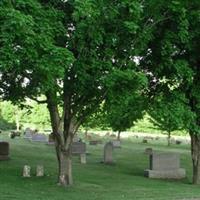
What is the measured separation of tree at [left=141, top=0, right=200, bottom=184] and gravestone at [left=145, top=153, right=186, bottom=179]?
79.8 inches

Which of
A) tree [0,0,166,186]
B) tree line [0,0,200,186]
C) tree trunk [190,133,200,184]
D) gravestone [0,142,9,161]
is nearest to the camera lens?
tree [0,0,166,186]

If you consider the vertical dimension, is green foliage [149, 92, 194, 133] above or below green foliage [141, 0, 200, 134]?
below

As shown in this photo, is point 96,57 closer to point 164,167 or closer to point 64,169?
point 64,169

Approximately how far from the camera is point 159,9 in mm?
18406

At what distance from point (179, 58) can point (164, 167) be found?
6.41 m

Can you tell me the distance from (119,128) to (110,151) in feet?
82.3

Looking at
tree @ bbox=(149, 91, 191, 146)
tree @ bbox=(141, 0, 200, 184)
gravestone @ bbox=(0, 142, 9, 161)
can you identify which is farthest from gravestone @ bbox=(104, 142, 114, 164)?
tree @ bbox=(149, 91, 191, 146)

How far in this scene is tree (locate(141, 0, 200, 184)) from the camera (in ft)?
61.7

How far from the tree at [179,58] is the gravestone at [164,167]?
2027 mm

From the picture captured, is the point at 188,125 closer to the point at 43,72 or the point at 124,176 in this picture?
the point at 124,176

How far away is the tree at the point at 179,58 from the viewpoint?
61.7 ft

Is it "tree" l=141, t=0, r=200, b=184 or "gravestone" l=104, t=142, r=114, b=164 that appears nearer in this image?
"tree" l=141, t=0, r=200, b=184

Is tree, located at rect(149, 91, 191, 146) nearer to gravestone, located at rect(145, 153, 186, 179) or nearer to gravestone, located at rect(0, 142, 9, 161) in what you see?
gravestone, located at rect(145, 153, 186, 179)

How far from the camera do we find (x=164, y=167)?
83.6 feet
